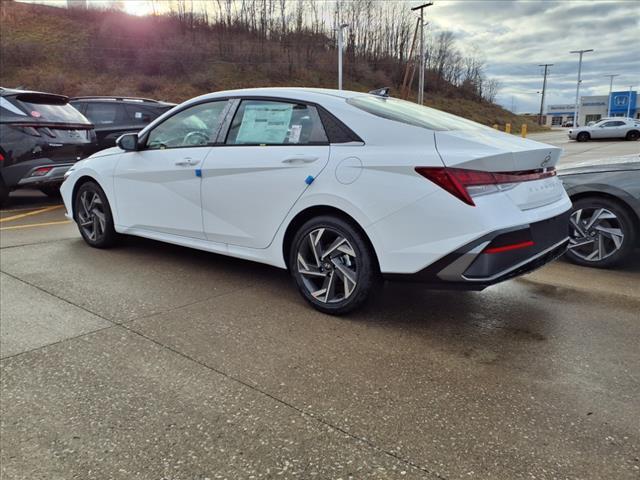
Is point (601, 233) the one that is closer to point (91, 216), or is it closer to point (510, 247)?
point (510, 247)

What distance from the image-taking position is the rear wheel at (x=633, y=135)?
3188 centimetres

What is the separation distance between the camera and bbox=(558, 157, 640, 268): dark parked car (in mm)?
4453

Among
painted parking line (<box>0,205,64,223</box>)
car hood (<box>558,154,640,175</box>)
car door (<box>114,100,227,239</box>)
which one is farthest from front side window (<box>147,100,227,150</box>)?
painted parking line (<box>0,205,64,223</box>)

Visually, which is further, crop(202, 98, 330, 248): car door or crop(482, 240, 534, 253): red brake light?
crop(202, 98, 330, 248): car door

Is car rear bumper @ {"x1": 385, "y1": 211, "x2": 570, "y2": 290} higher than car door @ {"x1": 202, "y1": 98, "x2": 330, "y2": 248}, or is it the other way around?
car door @ {"x1": 202, "y1": 98, "x2": 330, "y2": 248}

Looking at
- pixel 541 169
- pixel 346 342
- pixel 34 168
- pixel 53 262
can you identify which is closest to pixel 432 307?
pixel 346 342

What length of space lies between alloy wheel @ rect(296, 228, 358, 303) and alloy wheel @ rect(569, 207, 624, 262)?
2.59 meters

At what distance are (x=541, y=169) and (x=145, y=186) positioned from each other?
134 inches

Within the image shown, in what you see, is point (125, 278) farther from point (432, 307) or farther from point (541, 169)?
point (541, 169)

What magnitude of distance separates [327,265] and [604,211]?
9.22 feet

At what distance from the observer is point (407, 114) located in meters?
3.62

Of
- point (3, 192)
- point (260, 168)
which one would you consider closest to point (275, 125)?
point (260, 168)

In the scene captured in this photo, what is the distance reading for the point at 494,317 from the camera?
3.56m

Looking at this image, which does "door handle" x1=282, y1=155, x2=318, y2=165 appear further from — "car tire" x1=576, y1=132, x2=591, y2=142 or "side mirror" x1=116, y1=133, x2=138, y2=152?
"car tire" x1=576, y1=132, x2=591, y2=142
